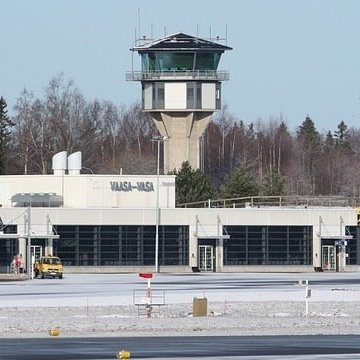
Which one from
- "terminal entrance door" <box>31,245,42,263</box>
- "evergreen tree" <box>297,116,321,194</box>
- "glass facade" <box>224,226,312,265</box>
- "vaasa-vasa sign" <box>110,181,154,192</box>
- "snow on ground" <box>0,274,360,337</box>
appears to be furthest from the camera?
"evergreen tree" <box>297,116,321,194</box>

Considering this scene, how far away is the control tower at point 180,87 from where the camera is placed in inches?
4838

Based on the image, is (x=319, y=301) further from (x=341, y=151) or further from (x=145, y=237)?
(x=341, y=151)

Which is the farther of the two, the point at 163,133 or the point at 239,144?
the point at 239,144

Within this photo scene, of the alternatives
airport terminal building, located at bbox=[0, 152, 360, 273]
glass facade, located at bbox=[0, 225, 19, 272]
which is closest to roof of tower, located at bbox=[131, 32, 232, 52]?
airport terminal building, located at bbox=[0, 152, 360, 273]

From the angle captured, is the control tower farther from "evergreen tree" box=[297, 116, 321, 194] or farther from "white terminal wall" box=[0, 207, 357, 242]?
"evergreen tree" box=[297, 116, 321, 194]

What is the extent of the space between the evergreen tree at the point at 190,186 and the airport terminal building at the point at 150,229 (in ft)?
41.1

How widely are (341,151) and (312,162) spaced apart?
915cm

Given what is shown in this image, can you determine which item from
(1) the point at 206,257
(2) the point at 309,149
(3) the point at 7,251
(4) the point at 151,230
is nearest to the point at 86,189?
(4) the point at 151,230

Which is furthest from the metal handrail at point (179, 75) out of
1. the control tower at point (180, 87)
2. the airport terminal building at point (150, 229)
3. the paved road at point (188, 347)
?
the paved road at point (188, 347)

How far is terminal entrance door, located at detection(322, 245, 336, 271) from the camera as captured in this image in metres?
104

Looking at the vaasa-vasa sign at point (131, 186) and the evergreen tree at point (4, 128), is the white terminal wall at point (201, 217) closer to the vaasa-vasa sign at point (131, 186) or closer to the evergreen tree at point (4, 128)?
the vaasa-vasa sign at point (131, 186)

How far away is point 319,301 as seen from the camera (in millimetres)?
56375

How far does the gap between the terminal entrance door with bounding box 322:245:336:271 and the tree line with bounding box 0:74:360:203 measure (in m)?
17.4

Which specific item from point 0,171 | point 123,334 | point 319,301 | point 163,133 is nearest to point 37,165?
point 0,171
